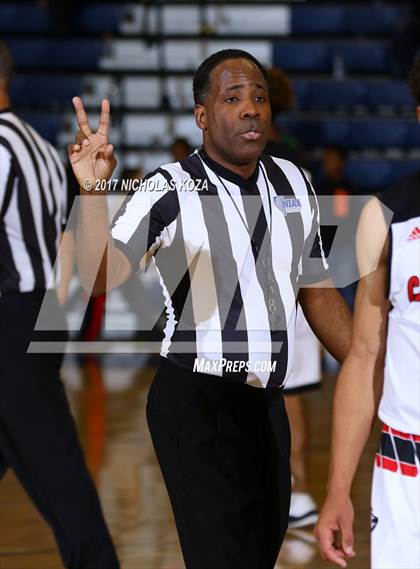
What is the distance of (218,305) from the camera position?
8.30ft

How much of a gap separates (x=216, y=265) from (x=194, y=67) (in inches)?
390

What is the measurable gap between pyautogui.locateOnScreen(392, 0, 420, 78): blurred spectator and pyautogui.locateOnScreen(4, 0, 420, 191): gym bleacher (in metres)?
0.18

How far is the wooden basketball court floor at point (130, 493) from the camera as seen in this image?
3977 millimetres

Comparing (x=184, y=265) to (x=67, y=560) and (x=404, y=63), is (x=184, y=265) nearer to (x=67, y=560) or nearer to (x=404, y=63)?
(x=67, y=560)

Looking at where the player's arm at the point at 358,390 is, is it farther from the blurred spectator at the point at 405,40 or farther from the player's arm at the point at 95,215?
the blurred spectator at the point at 405,40

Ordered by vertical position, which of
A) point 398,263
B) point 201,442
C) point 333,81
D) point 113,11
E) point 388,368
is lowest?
point 201,442

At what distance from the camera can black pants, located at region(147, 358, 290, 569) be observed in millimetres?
2449

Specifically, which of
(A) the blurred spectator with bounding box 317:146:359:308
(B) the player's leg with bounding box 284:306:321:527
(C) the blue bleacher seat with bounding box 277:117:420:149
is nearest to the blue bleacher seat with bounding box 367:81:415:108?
(C) the blue bleacher seat with bounding box 277:117:420:149

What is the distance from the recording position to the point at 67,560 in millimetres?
3139

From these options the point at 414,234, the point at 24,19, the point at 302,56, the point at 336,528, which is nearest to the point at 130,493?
the point at 336,528

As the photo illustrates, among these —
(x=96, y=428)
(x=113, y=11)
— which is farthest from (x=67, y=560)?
(x=113, y=11)

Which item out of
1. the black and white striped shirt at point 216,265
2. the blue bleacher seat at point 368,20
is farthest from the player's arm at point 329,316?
the blue bleacher seat at point 368,20

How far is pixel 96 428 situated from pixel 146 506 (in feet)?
5.04

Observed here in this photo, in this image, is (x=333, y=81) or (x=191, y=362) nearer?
(x=191, y=362)
